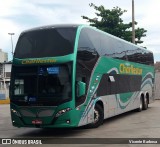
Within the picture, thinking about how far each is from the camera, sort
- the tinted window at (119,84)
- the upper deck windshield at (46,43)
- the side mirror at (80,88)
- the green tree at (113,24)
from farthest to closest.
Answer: the green tree at (113,24) → the tinted window at (119,84) → the upper deck windshield at (46,43) → the side mirror at (80,88)

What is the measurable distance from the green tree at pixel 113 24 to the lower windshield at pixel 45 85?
26301 mm

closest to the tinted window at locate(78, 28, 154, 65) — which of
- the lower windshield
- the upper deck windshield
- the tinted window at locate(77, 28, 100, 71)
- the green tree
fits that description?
the tinted window at locate(77, 28, 100, 71)

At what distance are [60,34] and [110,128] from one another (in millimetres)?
4044

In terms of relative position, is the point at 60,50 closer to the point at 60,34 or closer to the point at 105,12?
the point at 60,34

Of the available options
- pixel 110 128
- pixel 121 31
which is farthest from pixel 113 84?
pixel 121 31

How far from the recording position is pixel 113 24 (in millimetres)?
38500

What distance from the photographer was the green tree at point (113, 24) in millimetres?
38031

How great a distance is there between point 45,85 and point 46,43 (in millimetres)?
1468

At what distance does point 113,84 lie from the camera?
51.7 ft

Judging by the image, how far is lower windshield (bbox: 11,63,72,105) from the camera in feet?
38.6

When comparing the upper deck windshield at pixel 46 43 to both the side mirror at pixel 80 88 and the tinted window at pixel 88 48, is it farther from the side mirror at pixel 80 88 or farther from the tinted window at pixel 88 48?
the side mirror at pixel 80 88

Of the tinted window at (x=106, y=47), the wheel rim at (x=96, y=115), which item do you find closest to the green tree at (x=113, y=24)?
the tinted window at (x=106, y=47)

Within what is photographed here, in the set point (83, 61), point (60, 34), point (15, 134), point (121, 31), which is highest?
point (121, 31)

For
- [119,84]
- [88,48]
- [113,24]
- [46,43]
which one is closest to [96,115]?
[88,48]
